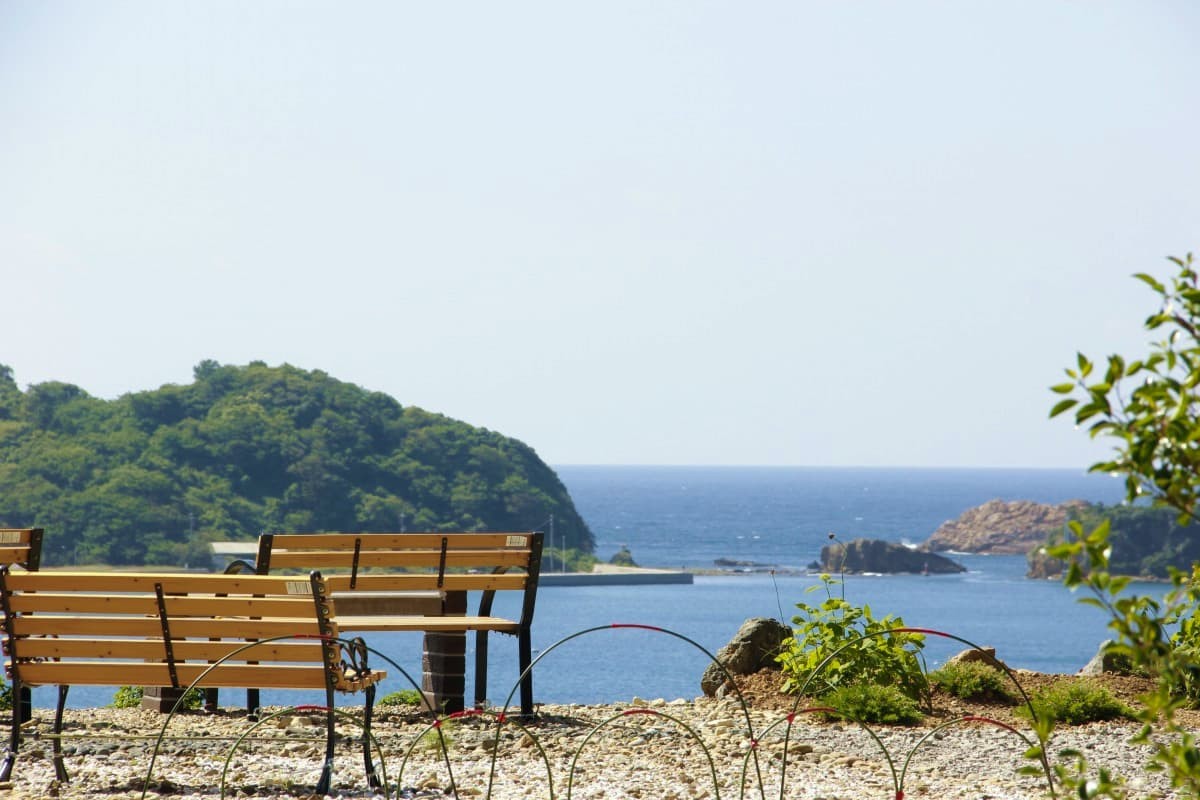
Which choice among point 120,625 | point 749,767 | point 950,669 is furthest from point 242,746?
point 950,669

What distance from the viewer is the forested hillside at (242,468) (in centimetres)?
10088

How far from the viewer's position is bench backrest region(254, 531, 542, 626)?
7.32 m

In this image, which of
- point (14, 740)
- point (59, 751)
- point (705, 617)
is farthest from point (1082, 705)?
point (705, 617)

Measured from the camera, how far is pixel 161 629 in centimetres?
578

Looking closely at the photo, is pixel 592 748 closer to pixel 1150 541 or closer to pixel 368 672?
pixel 368 672

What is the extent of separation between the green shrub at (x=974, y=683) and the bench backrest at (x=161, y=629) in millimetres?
3901

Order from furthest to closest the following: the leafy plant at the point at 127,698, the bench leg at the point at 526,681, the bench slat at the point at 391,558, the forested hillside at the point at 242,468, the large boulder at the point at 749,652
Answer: the forested hillside at the point at 242,468
the leafy plant at the point at 127,698
the large boulder at the point at 749,652
the bench slat at the point at 391,558
the bench leg at the point at 526,681

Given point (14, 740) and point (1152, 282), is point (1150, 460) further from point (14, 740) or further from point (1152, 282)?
point (14, 740)

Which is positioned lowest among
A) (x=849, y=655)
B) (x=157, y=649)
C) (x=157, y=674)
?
(x=849, y=655)

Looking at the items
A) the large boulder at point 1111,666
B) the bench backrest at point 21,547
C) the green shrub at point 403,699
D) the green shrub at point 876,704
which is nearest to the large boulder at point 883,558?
the large boulder at point 1111,666

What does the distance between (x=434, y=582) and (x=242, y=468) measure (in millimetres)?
107433

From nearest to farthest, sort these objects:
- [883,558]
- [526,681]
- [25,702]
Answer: [25,702]
[526,681]
[883,558]

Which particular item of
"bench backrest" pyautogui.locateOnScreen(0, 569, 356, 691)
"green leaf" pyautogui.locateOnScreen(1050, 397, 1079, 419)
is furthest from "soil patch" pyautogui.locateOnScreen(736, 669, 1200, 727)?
"green leaf" pyautogui.locateOnScreen(1050, 397, 1079, 419)

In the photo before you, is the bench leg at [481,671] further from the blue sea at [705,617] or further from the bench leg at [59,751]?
the blue sea at [705,617]
